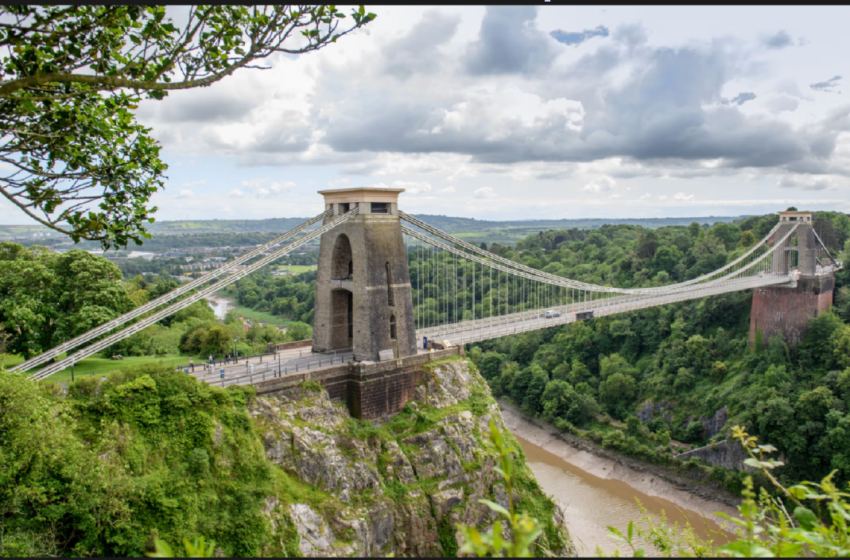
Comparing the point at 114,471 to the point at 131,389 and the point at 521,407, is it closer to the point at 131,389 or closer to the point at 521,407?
the point at 131,389

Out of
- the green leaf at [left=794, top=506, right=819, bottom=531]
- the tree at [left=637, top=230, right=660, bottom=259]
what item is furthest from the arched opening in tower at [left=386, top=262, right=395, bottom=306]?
the tree at [left=637, top=230, right=660, bottom=259]

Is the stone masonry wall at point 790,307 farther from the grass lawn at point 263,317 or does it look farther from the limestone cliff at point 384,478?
the grass lawn at point 263,317

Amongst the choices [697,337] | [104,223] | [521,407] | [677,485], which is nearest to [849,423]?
[677,485]

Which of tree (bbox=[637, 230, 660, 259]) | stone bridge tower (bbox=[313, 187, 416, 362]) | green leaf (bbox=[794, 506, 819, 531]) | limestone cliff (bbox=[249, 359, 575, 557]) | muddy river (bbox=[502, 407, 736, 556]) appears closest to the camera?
green leaf (bbox=[794, 506, 819, 531])

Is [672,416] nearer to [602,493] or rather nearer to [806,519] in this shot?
[602,493]

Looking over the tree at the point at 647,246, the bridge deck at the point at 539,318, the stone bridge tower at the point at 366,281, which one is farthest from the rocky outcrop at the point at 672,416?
the stone bridge tower at the point at 366,281

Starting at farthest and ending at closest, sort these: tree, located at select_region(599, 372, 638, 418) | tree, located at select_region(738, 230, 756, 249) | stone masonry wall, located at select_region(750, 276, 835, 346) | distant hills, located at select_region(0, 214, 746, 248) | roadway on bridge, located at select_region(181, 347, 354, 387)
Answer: distant hills, located at select_region(0, 214, 746, 248) < tree, located at select_region(738, 230, 756, 249) < tree, located at select_region(599, 372, 638, 418) < stone masonry wall, located at select_region(750, 276, 835, 346) < roadway on bridge, located at select_region(181, 347, 354, 387)

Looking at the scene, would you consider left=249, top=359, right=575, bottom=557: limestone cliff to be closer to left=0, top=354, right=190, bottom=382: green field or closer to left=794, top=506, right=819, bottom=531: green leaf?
left=0, top=354, right=190, bottom=382: green field
